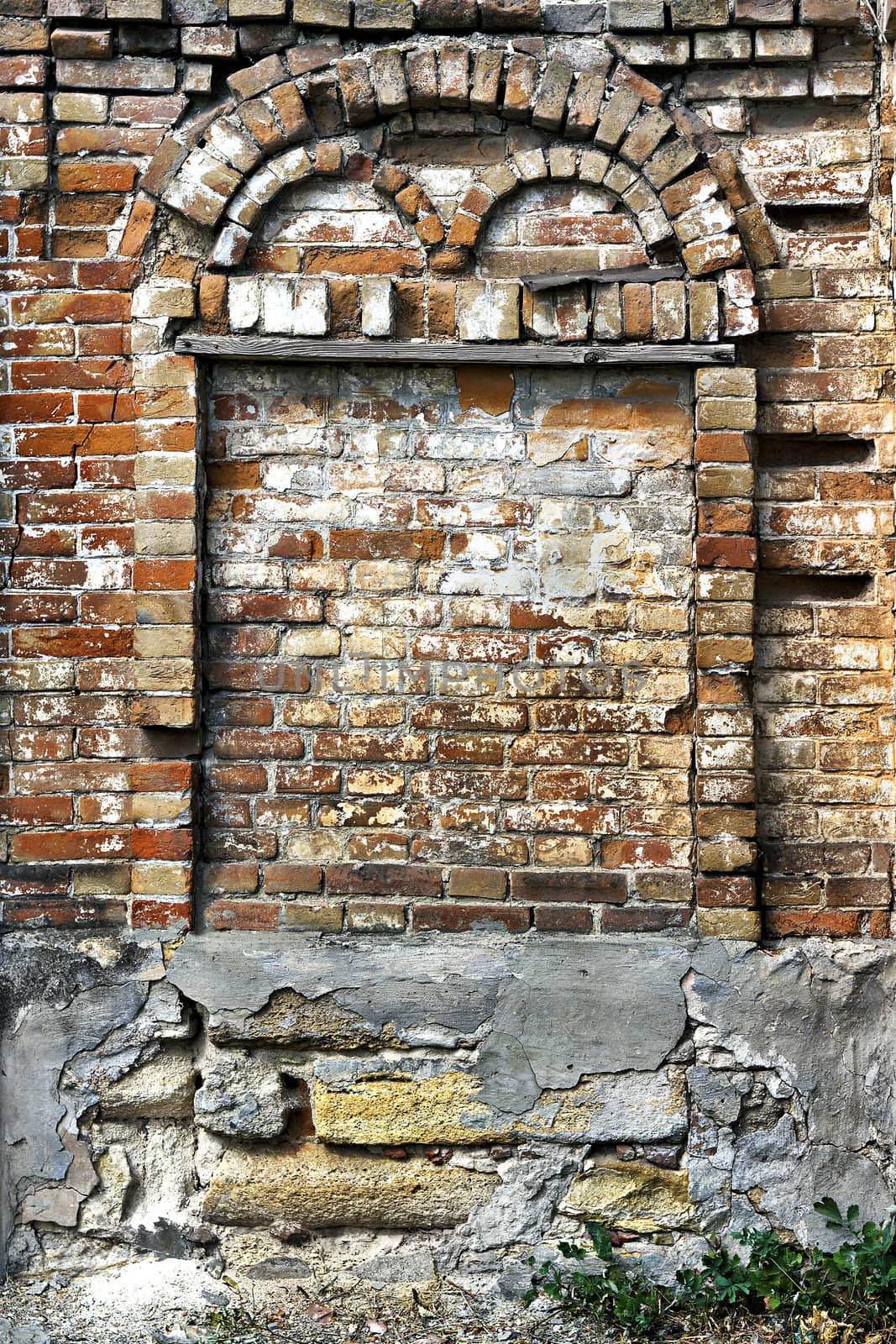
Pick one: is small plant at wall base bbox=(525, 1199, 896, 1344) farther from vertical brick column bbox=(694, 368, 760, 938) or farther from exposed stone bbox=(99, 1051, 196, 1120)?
exposed stone bbox=(99, 1051, 196, 1120)

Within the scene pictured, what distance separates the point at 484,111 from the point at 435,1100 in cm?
261

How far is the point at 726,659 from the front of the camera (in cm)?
285

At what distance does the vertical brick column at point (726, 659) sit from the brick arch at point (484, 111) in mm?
455

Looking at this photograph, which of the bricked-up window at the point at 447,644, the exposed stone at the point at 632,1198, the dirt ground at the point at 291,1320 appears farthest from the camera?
the bricked-up window at the point at 447,644

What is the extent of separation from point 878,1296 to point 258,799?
2.00 m

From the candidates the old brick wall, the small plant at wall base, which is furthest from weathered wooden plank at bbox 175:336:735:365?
the small plant at wall base

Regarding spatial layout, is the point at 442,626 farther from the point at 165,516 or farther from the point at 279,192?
the point at 279,192

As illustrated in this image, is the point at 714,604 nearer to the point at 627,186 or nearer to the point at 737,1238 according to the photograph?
the point at 627,186

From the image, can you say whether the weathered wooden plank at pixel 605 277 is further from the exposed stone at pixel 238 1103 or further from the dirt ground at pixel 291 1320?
the dirt ground at pixel 291 1320

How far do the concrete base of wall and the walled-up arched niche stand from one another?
1.66 meters

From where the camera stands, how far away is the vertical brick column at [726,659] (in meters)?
2.84

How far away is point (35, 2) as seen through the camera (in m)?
2.84

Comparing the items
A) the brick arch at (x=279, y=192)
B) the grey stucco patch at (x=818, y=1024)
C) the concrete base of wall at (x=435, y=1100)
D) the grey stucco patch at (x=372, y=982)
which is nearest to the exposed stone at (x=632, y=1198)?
the concrete base of wall at (x=435, y=1100)

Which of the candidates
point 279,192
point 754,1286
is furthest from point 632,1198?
point 279,192
